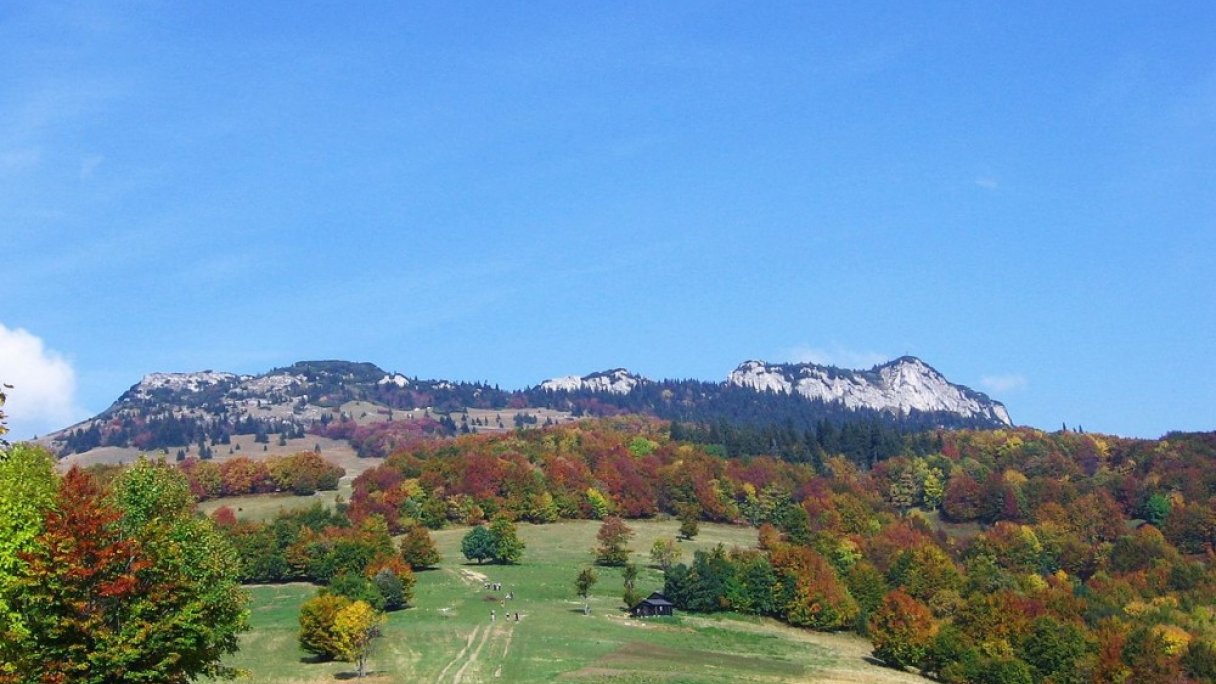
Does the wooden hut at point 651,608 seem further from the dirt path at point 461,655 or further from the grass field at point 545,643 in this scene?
the dirt path at point 461,655

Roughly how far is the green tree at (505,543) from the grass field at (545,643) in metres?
5.24

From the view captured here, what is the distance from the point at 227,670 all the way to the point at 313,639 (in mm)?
55072

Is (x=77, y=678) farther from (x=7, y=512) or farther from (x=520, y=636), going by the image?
(x=520, y=636)

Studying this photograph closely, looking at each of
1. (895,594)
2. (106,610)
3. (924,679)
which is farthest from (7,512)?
(895,594)

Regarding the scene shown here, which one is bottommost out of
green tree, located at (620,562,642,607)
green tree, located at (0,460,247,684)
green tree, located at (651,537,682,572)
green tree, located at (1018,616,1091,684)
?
green tree, located at (1018,616,1091,684)

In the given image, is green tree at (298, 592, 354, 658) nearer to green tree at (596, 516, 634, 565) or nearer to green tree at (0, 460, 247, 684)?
green tree at (0, 460, 247, 684)

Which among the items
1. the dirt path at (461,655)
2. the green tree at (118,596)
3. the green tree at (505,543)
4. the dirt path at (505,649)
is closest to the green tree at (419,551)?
the green tree at (505,543)

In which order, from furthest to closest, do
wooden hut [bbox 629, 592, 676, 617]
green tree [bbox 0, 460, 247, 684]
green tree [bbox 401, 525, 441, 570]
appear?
green tree [bbox 401, 525, 441, 570], wooden hut [bbox 629, 592, 676, 617], green tree [bbox 0, 460, 247, 684]

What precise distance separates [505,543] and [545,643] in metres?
54.6

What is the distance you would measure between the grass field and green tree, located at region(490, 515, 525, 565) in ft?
17.2

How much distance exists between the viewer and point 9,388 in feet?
127

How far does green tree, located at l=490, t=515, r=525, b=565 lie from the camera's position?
160375 millimetres

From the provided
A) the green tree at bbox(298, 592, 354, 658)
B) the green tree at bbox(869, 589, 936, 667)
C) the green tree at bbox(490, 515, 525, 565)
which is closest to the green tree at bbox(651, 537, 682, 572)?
the green tree at bbox(490, 515, 525, 565)

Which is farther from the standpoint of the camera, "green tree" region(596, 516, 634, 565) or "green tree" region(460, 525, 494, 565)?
"green tree" region(596, 516, 634, 565)
